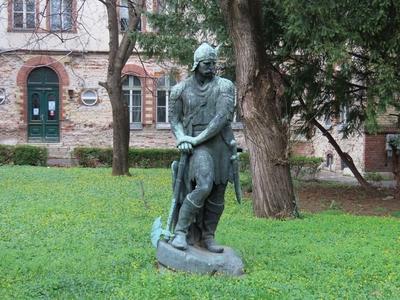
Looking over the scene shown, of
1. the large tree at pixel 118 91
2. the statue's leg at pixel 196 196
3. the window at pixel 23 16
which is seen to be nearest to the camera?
the statue's leg at pixel 196 196

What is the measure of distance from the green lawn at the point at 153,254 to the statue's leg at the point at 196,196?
436mm

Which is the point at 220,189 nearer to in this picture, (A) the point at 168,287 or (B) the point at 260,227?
(A) the point at 168,287

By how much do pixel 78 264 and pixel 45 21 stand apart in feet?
78.4

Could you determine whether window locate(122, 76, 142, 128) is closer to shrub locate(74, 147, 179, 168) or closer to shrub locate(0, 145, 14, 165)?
shrub locate(74, 147, 179, 168)

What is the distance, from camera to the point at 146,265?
6695 mm

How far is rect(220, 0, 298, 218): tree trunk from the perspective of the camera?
10555mm

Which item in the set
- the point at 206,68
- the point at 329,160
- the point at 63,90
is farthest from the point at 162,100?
the point at 206,68

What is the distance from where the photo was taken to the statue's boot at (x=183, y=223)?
20.5ft

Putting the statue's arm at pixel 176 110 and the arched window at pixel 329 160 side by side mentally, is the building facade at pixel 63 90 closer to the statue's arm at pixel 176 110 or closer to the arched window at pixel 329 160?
the arched window at pixel 329 160

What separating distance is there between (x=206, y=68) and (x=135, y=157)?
18.9 m

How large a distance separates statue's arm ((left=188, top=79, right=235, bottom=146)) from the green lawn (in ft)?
4.65

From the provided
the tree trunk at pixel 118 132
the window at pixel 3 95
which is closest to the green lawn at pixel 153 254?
the tree trunk at pixel 118 132

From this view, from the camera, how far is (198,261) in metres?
6.22

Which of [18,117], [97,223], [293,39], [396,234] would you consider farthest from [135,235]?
[18,117]
